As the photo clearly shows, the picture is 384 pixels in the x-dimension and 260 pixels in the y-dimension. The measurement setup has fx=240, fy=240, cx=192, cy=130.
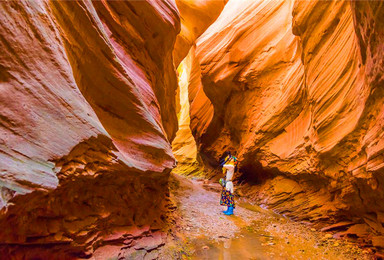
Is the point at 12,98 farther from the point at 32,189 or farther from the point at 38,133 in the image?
the point at 32,189

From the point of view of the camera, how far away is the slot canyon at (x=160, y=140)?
2645 mm

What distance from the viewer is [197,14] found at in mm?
14586

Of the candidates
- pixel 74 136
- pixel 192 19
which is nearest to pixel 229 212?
pixel 74 136

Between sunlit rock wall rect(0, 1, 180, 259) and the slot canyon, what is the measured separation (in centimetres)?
2

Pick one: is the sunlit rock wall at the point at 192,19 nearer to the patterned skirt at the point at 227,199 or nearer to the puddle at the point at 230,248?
the patterned skirt at the point at 227,199

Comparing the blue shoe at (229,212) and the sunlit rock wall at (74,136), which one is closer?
the sunlit rock wall at (74,136)

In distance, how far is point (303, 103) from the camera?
884 centimetres

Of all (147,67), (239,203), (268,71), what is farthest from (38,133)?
(268,71)

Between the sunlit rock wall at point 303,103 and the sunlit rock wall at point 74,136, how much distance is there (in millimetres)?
4352

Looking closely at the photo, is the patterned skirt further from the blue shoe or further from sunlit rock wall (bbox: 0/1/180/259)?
sunlit rock wall (bbox: 0/1/180/259)

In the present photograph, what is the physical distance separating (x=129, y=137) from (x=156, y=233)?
Answer: 83.9 inches

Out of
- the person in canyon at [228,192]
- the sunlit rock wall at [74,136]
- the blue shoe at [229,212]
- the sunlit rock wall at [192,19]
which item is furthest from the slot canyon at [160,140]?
the sunlit rock wall at [192,19]

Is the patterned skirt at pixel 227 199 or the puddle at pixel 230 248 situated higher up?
the patterned skirt at pixel 227 199

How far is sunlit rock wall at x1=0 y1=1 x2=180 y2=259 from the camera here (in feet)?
8.07
